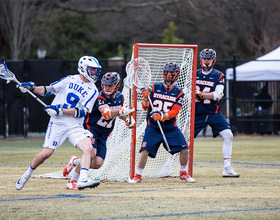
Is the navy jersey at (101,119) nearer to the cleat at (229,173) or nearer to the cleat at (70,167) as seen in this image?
the cleat at (70,167)

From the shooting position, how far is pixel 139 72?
30.5 ft

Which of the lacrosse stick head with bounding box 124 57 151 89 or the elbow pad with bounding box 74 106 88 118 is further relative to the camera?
the lacrosse stick head with bounding box 124 57 151 89

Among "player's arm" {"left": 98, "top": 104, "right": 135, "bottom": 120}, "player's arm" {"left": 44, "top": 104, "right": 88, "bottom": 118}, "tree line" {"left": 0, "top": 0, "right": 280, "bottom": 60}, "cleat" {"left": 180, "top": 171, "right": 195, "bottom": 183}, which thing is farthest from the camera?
"tree line" {"left": 0, "top": 0, "right": 280, "bottom": 60}

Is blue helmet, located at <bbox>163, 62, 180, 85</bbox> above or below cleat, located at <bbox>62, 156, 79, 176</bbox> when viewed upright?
above

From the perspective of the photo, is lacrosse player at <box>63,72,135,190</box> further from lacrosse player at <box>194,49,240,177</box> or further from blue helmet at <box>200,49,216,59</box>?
blue helmet at <box>200,49,216,59</box>

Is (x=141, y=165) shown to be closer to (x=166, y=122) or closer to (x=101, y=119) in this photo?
(x=166, y=122)

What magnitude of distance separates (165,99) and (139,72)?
675mm

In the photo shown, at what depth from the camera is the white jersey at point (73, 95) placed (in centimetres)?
807

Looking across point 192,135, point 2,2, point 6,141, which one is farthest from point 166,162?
point 2,2

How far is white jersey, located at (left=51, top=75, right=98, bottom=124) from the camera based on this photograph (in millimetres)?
8070

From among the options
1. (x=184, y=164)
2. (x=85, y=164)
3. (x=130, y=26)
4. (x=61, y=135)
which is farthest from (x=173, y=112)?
(x=130, y=26)

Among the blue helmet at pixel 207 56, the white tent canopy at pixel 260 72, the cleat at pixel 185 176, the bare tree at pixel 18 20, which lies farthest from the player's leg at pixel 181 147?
the bare tree at pixel 18 20

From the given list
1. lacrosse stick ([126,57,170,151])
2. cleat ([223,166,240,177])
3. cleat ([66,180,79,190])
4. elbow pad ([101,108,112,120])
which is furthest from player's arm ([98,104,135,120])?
cleat ([223,166,240,177])

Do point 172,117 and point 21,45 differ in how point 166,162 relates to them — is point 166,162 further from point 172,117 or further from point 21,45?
point 21,45
